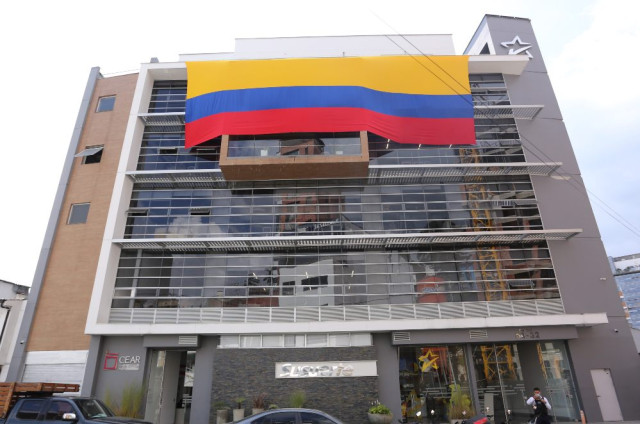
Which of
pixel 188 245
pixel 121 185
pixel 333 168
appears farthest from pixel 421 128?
pixel 121 185

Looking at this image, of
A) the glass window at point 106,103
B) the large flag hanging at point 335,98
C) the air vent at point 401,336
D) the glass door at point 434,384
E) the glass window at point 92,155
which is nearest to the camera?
the glass door at point 434,384

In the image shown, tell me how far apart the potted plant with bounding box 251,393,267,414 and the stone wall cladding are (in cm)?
17

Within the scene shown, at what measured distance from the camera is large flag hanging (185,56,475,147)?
2158 centimetres

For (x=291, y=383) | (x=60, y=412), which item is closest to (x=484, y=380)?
(x=291, y=383)

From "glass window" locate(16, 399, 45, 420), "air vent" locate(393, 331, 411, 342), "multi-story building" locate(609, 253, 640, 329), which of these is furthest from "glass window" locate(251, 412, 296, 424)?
"multi-story building" locate(609, 253, 640, 329)

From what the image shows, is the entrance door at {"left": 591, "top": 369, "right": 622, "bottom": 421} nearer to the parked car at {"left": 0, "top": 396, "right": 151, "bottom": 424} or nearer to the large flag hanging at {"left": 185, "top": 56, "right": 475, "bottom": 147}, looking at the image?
the large flag hanging at {"left": 185, "top": 56, "right": 475, "bottom": 147}

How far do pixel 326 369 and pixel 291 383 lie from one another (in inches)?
69.6

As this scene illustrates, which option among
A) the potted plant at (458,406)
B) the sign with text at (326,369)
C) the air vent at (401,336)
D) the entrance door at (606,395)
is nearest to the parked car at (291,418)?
the sign with text at (326,369)

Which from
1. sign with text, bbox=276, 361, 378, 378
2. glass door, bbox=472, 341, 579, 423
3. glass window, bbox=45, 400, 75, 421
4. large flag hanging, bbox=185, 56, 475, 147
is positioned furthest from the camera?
large flag hanging, bbox=185, 56, 475, 147

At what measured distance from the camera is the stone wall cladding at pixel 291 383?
17.2 meters

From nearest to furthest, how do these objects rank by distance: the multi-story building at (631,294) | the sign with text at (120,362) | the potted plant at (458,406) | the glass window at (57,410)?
the glass window at (57,410), the potted plant at (458,406), the sign with text at (120,362), the multi-story building at (631,294)

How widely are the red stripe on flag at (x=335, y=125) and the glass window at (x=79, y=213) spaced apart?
698 cm

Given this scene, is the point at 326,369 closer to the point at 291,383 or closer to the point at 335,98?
the point at 291,383

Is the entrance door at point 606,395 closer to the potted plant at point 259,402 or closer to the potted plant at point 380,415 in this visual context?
the potted plant at point 380,415
